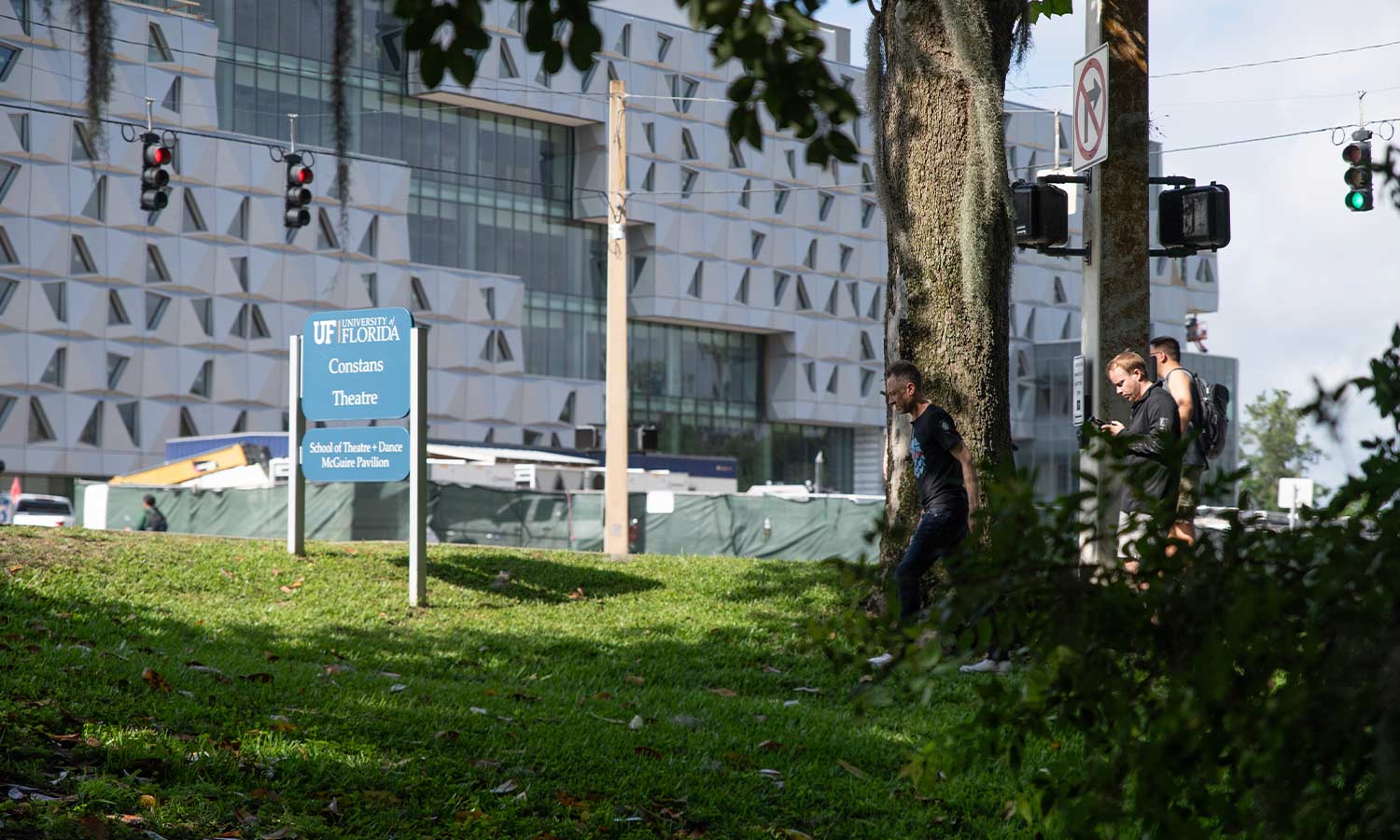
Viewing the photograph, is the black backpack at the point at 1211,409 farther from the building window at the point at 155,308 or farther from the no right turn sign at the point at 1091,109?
the building window at the point at 155,308

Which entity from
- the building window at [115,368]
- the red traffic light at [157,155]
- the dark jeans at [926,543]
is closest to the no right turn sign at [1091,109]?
the dark jeans at [926,543]

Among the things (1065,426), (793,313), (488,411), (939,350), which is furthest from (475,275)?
(939,350)

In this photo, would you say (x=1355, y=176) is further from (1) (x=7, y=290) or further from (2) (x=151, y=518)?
(1) (x=7, y=290)

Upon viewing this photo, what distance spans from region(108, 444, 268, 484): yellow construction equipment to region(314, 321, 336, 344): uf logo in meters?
24.8

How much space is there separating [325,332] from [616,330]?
9.24m

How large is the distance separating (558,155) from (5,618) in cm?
6000

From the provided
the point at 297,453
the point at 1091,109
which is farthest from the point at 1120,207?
the point at 297,453

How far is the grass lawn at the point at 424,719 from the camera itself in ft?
17.9

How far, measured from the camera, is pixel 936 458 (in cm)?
871

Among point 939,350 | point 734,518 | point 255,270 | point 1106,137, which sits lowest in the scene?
point 734,518

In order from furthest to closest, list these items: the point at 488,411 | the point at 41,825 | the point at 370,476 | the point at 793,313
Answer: the point at 793,313
the point at 488,411
the point at 370,476
the point at 41,825

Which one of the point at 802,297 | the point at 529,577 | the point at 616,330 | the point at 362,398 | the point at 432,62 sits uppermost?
the point at 802,297

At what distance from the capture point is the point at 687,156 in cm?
6744

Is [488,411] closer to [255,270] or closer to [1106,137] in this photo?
[255,270]
